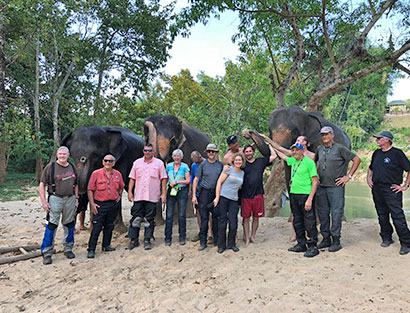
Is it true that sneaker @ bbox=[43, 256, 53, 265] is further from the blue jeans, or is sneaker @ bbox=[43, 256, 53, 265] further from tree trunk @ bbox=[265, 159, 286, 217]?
tree trunk @ bbox=[265, 159, 286, 217]

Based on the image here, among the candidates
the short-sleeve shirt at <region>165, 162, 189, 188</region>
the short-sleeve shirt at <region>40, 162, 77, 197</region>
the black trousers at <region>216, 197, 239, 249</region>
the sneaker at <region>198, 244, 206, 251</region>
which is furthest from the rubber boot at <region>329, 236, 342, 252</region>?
the short-sleeve shirt at <region>40, 162, 77, 197</region>

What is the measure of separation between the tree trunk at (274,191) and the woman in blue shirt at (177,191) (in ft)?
19.1

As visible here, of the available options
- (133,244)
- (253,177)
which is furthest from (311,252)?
(133,244)

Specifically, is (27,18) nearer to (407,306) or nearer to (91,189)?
(91,189)

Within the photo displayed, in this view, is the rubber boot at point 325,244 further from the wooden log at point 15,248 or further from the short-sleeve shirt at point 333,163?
the wooden log at point 15,248

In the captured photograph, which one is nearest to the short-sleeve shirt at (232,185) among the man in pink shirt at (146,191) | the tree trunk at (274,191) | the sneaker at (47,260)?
the man in pink shirt at (146,191)

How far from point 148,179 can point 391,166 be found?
4257 mm

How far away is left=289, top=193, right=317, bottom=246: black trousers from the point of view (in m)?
5.20

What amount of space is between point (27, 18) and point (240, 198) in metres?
11.7

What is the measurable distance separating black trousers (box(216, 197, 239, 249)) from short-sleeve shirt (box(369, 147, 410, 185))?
2.54 m

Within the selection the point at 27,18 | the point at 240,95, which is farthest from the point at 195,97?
the point at 27,18

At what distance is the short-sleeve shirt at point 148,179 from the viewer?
5770 millimetres

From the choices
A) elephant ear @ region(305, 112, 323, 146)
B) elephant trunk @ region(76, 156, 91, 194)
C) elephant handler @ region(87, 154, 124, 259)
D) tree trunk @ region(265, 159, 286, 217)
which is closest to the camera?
elephant handler @ region(87, 154, 124, 259)

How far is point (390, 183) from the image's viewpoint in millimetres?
5250
